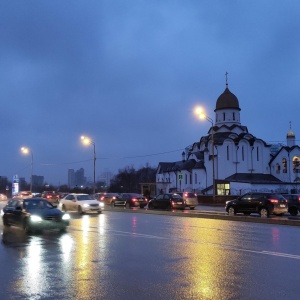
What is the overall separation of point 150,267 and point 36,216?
8.68 meters

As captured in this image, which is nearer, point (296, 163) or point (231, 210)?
point (231, 210)

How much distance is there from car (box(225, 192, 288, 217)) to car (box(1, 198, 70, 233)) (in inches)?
547

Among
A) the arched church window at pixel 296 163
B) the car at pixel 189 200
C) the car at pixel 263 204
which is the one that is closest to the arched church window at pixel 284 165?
the arched church window at pixel 296 163

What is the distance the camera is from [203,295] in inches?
274

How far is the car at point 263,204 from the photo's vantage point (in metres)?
26.5

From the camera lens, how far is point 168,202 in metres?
34.6

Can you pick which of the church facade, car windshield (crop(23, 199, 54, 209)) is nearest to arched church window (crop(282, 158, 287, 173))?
the church facade

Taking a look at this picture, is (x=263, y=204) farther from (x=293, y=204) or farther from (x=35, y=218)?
(x=35, y=218)

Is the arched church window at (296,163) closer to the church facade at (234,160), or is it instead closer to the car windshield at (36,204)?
the church facade at (234,160)

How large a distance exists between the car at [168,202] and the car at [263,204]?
299 inches

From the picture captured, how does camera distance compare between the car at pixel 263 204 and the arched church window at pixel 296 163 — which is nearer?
the car at pixel 263 204

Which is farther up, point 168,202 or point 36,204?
point 36,204

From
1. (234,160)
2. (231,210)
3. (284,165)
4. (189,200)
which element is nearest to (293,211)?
(231,210)

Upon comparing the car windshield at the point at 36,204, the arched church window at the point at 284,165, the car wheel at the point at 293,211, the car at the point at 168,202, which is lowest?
the car wheel at the point at 293,211
